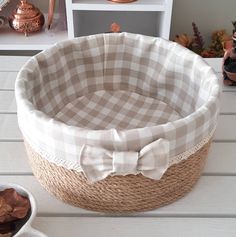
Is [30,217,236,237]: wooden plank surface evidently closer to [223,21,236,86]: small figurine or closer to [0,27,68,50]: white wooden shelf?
[223,21,236,86]: small figurine

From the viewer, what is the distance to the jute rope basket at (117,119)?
527mm

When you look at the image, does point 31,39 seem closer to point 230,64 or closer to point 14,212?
point 230,64

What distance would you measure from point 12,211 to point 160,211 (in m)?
0.21

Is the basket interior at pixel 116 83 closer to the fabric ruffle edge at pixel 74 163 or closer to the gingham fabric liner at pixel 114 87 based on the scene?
the gingham fabric liner at pixel 114 87

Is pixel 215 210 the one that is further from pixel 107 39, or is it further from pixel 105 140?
pixel 107 39

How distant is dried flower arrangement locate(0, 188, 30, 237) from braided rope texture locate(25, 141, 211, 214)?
57mm

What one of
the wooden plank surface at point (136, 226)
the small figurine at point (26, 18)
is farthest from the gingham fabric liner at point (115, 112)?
the small figurine at point (26, 18)

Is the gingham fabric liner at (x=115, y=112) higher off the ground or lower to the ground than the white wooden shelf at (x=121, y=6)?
lower

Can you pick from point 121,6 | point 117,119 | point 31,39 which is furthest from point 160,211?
A: point 31,39

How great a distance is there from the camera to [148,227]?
1.93 ft

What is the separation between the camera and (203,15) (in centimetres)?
158

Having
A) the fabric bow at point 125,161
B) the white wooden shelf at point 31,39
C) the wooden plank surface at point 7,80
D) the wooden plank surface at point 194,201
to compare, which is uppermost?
the fabric bow at point 125,161

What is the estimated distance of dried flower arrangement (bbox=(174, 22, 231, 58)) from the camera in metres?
1.52

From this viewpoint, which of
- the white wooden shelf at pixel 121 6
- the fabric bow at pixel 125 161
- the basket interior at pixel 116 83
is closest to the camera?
the fabric bow at pixel 125 161
